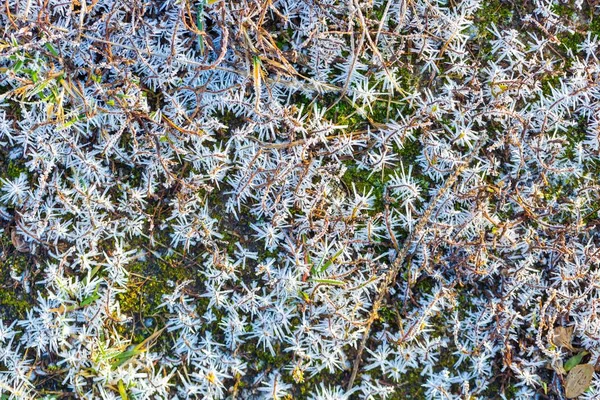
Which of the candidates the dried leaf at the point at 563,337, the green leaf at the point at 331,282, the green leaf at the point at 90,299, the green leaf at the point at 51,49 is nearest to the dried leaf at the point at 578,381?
the dried leaf at the point at 563,337

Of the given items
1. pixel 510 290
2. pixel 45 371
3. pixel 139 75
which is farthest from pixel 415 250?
pixel 45 371

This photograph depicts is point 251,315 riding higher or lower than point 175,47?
lower

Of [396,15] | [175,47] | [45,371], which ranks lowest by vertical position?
[45,371]

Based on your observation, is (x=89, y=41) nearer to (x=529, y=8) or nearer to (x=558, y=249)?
(x=529, y=8)

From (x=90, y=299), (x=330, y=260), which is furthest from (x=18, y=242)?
(x=330, y=260)

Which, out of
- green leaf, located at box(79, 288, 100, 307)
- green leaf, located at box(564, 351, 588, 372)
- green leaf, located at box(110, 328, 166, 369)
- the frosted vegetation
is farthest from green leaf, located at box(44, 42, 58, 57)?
green leaf, located at box(564, 351, 588, 372)

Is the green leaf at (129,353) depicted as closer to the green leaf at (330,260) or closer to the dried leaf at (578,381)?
the green leaf at (330,260)

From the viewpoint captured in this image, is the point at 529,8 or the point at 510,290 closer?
the point at 510,290
